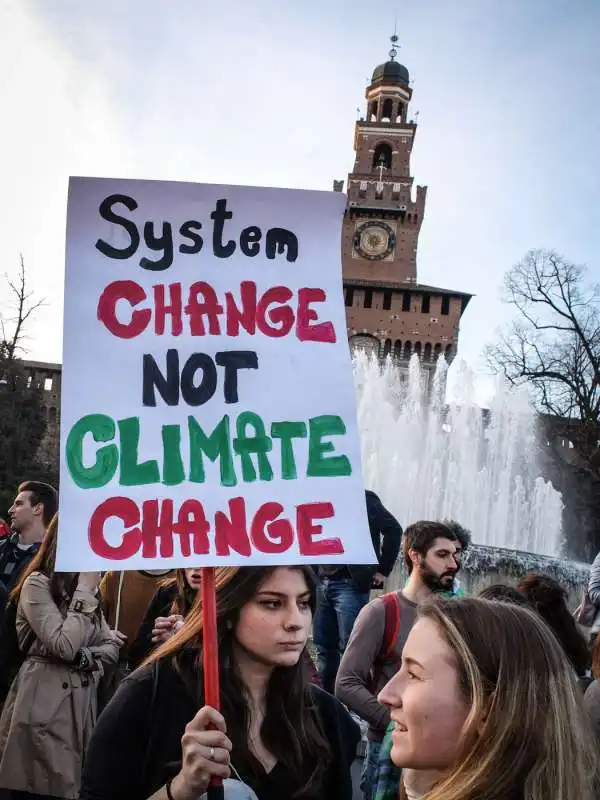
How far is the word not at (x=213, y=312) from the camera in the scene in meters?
1.86

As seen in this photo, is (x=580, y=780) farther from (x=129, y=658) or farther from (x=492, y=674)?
(x=129, y=658)

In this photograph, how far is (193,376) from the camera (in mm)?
Result: 1875

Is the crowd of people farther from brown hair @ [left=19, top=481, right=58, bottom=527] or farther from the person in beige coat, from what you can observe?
brown hair @ [left=19, top=481, right=58, bottom=527]

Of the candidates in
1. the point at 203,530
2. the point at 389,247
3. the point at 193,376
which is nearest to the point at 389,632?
the point at 203,530

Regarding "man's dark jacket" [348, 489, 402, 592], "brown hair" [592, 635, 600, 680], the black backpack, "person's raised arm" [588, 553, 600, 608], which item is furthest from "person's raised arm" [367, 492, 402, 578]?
"brown hair" [592, 635, 600, 680]

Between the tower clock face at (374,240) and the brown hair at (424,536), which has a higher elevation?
the tower clock face at (374,240)

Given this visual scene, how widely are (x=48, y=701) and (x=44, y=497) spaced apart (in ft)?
4.00

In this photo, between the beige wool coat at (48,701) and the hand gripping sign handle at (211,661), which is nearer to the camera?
the hand gripping sign handle at (211,661)

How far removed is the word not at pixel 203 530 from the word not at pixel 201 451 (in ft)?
0.20

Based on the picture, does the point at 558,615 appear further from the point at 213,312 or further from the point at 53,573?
the point at 213,312

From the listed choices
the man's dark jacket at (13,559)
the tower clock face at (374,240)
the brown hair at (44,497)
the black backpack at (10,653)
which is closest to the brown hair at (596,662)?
the black backpack at (10,653)

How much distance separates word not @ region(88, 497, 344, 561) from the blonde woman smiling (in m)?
0.38

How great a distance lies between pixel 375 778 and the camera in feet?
9.49

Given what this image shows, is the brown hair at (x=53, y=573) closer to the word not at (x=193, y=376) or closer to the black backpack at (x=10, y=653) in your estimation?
the black backpack at (x=10, y=653)
